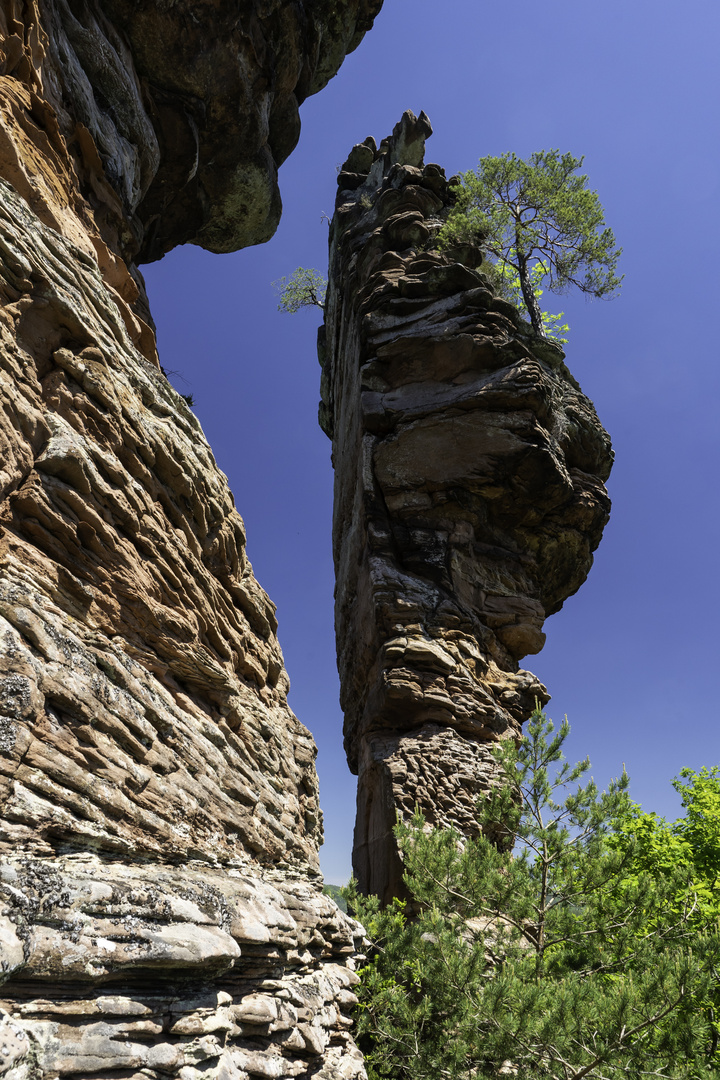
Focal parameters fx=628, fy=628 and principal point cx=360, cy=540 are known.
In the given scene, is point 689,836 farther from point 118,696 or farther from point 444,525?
point 118,696

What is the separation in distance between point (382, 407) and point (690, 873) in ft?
38.4

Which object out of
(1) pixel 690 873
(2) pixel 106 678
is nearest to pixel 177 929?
(2) pixel 106 678

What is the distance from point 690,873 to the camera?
7598 millimetres

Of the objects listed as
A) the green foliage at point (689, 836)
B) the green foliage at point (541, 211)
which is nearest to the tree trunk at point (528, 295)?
the green foliage at point (541, 211)

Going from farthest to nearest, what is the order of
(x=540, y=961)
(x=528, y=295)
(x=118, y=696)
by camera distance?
(x=528, y=295) → (x=540, y=961) → (x=118, y=696)

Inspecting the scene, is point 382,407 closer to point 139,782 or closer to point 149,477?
point 149,477

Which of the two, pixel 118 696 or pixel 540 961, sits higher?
pixel 118 696

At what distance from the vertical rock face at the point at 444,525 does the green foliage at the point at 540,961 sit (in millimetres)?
2976

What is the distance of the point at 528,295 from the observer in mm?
20750

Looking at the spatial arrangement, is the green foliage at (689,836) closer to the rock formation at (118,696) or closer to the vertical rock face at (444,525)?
the vertical rock face at (444,525)

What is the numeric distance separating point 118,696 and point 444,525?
35.9 ft

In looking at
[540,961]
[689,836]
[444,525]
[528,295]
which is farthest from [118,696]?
[528,295]

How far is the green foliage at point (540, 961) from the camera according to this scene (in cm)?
579

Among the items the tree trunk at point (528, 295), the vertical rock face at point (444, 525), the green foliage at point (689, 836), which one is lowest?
the green foliage at point (689, 836)
